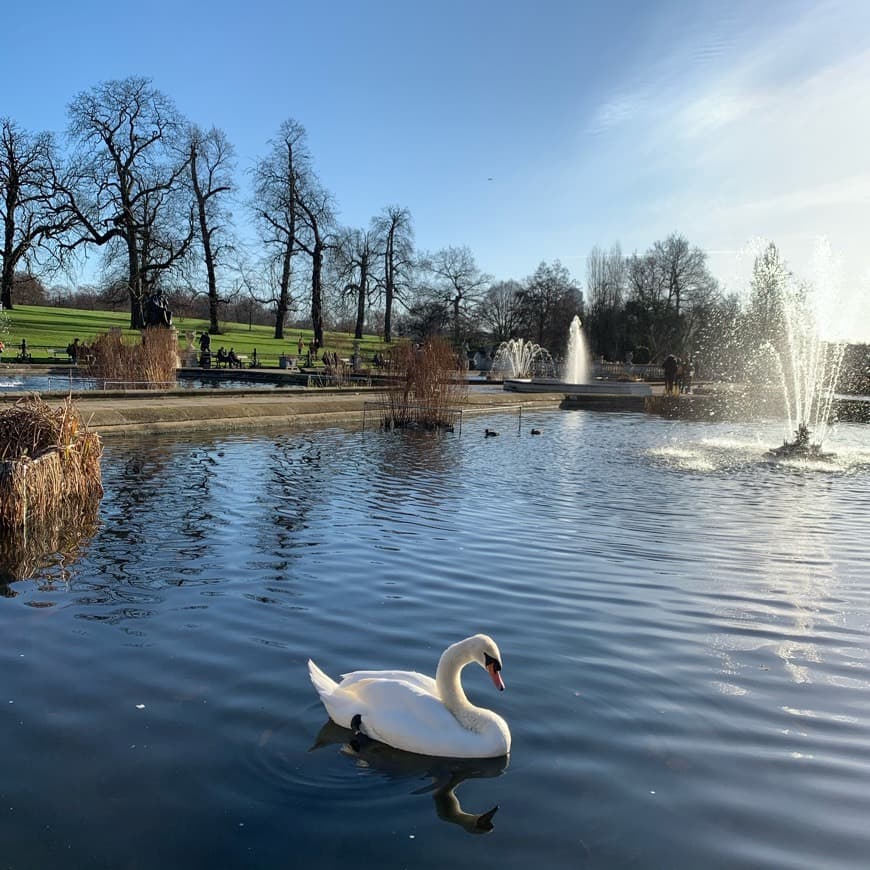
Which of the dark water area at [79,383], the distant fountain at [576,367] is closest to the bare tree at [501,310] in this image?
the distant fountain at [576,367]

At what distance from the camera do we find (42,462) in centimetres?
867

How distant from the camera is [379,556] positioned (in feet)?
26.8

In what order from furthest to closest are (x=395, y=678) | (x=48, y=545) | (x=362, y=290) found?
(x=362, y=290) → (x=48, y=545) → (x=395, y=678)

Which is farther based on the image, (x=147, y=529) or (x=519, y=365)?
(x=519, y=365)

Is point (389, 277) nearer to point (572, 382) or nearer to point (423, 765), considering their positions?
point (572, 382)

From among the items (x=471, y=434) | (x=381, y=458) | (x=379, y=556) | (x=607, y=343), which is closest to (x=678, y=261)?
(x=607, y=343)

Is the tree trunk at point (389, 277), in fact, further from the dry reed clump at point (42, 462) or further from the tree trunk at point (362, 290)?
the dry reed clump at point (42, 462)

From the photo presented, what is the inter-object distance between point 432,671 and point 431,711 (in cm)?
108

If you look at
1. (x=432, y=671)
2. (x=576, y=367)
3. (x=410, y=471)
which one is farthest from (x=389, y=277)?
(x=432, y=671)

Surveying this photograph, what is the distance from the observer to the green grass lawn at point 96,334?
145 feet

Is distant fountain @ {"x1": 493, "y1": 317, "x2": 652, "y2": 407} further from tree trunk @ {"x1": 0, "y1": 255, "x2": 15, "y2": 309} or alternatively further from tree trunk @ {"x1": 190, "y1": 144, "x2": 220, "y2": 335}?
tree trunk @ {"x1": 0, "y1": 255, "x2": 15, "y2": 309}

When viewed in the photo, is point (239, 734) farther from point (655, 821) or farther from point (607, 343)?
point (607, 343)

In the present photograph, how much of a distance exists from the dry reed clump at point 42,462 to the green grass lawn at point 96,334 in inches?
1207

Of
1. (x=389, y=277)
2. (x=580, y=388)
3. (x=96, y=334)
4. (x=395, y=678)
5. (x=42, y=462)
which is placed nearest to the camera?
(x=395, y=678)
